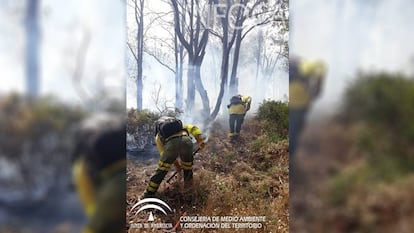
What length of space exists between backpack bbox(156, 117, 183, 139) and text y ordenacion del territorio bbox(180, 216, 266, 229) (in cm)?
50

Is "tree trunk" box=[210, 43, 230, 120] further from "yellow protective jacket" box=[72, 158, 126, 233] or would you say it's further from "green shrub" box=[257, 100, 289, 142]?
"yellow protective jacket" box=[72, 158, 126, 233]

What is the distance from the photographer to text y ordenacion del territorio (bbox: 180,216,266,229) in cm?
198

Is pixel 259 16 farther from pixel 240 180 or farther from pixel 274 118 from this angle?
pixel 240 180

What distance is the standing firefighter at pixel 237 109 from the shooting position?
1.98m

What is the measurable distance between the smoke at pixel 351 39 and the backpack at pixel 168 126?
803 millimetres

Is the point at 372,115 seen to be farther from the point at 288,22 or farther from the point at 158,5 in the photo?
the point at 158,5

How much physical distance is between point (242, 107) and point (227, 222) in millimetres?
652

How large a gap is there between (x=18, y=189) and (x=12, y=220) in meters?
0.19

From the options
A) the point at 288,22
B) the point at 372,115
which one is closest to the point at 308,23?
the point at 288,22

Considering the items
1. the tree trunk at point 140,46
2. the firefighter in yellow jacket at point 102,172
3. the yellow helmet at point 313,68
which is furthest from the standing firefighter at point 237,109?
the firefighter in yellow jacket at point 102,172

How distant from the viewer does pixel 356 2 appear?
2.03 meters

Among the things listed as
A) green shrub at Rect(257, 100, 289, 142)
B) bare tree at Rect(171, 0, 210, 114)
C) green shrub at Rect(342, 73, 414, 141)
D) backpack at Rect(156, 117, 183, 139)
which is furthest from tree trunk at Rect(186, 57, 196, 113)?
green shrub at Rect(342, 73, 414, 141)

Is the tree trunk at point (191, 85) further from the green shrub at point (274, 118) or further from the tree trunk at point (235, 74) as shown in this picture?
the green shrub at point (274, 118)

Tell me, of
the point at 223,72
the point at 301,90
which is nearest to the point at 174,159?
the point at 223,72
